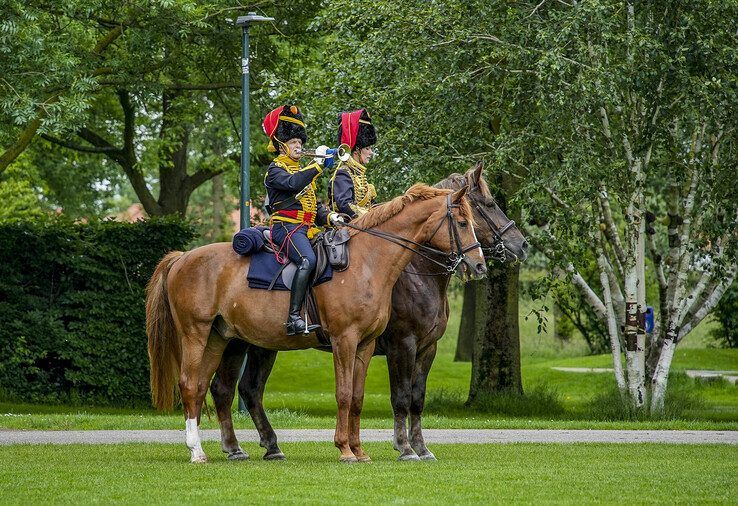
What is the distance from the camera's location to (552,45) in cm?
1927

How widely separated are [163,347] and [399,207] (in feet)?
10.1

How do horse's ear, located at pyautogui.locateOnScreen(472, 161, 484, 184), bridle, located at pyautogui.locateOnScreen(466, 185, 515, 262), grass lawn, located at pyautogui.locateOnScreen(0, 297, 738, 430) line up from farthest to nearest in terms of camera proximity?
1. grass lawn, located at pyautogui.locateOnScreen(0, 297, 738, 430)
2. bridle, located at pyautogui.locateOnScreen(466, 185, 515, 262)
3. horse's ear, located at pyautogui.locateOnScreen(472, 161, 484, 184)

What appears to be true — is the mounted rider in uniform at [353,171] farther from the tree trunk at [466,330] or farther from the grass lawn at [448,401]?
the tree trunk at [466,330]

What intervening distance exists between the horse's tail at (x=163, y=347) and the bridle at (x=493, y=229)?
3.44 m

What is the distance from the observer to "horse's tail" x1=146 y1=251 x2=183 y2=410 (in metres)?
14.0

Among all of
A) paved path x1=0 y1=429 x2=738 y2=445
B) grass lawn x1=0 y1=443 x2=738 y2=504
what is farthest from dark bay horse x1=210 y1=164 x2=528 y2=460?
paved path x1=0 y1=429 x2=738 y2=445

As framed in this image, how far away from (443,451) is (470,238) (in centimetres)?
303

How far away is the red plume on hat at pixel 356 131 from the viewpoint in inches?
553

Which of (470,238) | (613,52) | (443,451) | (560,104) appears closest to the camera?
(470,238)

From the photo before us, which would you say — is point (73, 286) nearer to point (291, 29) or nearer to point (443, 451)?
point (291, 29)

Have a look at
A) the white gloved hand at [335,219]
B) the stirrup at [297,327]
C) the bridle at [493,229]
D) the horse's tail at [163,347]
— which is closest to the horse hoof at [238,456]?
the horse's tail at [163,347]

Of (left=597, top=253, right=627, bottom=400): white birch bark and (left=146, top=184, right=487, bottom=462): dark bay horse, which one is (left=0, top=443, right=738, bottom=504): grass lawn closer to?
(left=146, top=184, right=487, bottom=462): dark bay horse

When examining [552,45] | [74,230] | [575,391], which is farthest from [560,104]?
[575,391]

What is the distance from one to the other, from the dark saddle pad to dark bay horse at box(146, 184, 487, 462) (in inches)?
3.4
